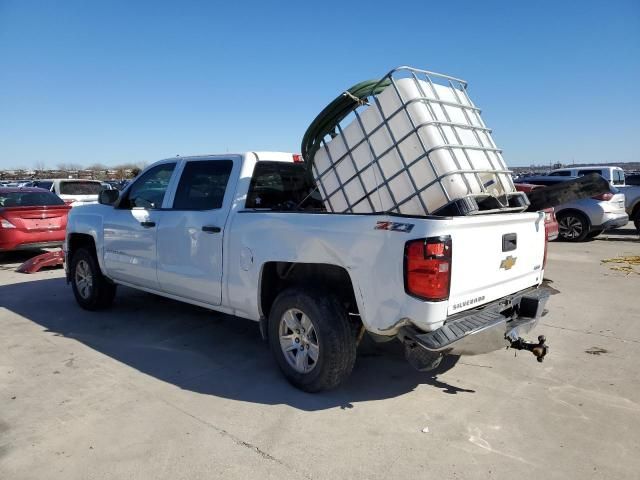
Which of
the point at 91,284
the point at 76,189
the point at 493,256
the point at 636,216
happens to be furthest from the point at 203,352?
the point at 636,216

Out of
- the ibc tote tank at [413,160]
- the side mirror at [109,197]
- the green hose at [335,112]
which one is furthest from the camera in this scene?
the side mirror at [109,197]

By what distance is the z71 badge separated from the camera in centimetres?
313

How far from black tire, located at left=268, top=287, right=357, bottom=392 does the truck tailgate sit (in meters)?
0.83

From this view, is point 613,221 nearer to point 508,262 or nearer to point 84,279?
point 508,262

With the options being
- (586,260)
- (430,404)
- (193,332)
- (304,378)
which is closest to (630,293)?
(586,260)

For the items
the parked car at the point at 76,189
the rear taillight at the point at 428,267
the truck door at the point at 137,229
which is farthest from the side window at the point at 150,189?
the parked car at the point at 76,189

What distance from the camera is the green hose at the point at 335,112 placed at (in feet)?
13.3

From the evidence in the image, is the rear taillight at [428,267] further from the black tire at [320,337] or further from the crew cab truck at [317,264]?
the black tire at [320,337]

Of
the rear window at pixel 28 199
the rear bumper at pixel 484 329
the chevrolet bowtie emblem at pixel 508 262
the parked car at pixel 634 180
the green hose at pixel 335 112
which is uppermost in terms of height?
the green hose at pixel 335 112

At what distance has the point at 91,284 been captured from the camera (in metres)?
6.27

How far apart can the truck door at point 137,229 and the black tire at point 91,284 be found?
13.6 inches

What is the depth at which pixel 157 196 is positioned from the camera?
541cm

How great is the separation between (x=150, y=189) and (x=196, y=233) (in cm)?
128

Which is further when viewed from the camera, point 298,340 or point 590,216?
point 590,216
